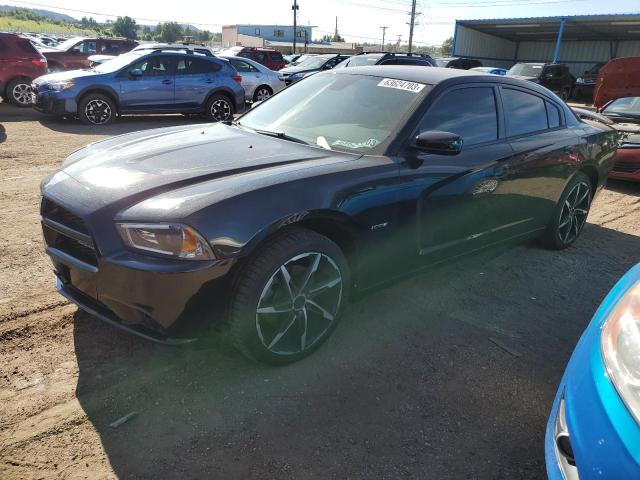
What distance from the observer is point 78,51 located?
1662cm

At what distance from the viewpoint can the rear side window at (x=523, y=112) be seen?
4000 millimetres

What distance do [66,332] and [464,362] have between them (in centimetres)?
241

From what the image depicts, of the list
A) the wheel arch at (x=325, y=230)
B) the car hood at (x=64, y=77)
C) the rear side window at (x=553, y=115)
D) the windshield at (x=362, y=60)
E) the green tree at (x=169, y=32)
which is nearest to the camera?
the wheel arch at (x=325, y=230)

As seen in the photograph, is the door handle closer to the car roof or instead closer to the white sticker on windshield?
the car roof

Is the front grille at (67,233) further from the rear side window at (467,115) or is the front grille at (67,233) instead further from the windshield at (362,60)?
the windshield at (362,60)

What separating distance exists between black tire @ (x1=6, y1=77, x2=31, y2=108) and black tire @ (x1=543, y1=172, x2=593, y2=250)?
39.7ft

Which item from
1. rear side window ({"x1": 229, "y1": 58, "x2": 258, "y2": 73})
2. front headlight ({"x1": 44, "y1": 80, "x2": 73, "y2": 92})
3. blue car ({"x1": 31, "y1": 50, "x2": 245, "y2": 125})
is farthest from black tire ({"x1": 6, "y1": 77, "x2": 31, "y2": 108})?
rear side window ({"x1": 229, "y1": 58, "x2": 258, "y2": 73})

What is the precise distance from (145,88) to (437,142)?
902 cm

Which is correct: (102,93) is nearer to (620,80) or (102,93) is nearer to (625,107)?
(625,107)

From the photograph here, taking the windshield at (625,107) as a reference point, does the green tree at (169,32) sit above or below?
above

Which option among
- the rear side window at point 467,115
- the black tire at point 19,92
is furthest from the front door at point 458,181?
the black tire at point 19,92

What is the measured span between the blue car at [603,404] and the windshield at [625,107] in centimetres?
822

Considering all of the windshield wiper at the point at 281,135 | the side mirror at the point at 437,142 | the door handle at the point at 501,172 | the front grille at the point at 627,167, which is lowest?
the front grille at the point at 627,167

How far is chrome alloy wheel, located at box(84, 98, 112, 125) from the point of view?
396 inches
